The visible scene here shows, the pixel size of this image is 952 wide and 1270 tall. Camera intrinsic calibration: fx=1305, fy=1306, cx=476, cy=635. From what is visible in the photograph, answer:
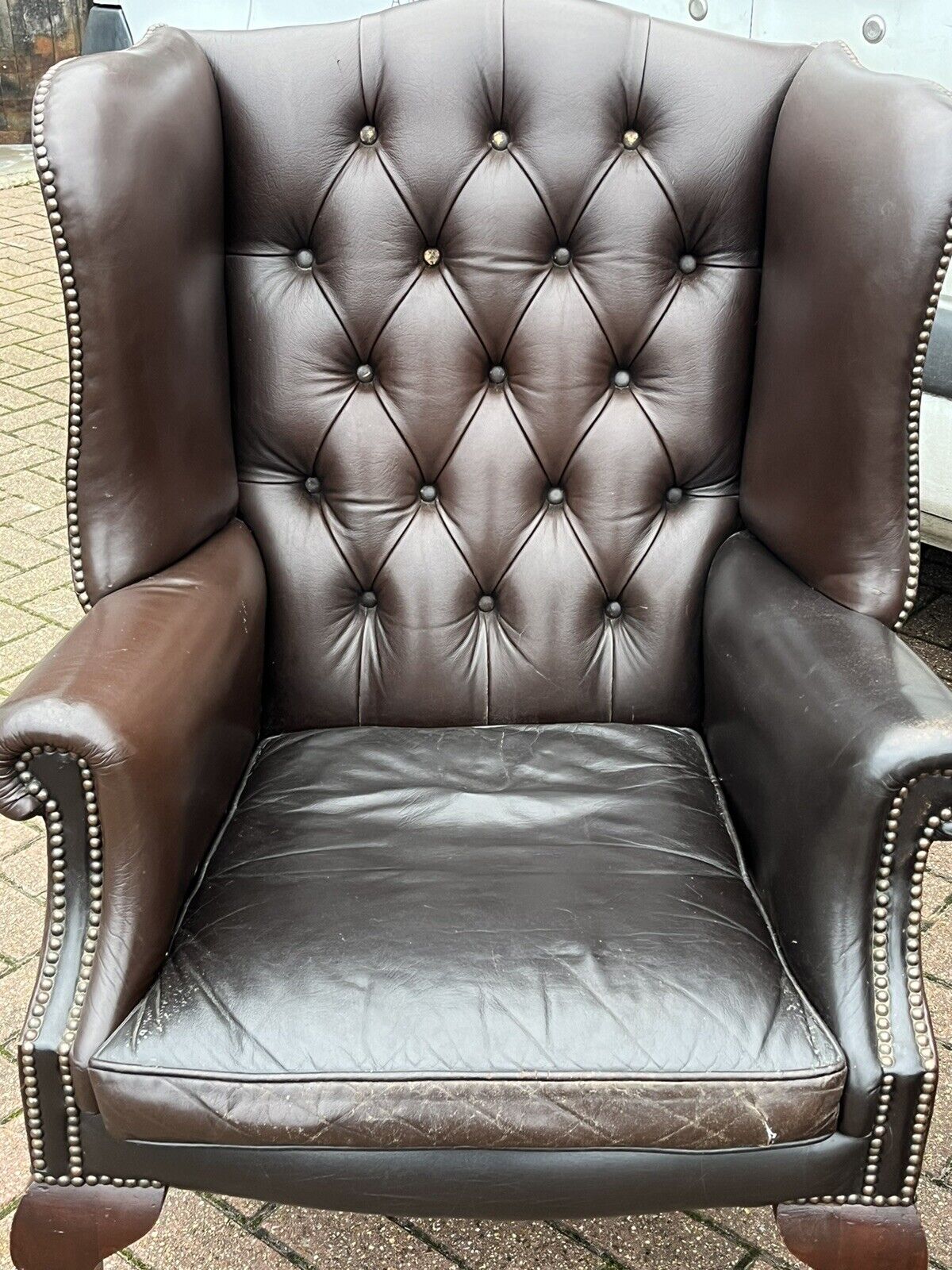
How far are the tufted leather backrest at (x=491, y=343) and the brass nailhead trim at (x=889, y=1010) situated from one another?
50 centimetres

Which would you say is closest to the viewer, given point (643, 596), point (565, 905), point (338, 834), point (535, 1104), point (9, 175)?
point (535, 1104)

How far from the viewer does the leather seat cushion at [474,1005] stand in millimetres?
1102

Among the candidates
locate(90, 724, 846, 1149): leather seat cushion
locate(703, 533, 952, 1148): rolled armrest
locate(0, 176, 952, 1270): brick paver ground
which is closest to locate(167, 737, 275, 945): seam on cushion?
locate(90, 724, 846, 1149): leather seat cushion

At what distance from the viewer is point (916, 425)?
1354mm

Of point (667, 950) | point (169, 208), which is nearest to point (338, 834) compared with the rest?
point (667, 950)

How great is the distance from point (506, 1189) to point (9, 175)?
5638mm

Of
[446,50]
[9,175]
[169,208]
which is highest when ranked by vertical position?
[446,50]

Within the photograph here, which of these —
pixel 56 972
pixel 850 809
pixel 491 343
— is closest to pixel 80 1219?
pixel 56 972

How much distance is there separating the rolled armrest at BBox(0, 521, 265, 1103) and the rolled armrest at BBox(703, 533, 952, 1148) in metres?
0.58

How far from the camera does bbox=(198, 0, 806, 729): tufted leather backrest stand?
1.55m

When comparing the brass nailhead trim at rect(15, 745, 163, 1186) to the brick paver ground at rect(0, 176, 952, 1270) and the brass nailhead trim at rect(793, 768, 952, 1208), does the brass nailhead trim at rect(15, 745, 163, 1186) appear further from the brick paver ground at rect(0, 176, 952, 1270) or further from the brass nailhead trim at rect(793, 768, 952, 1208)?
the brass nailhead trim at rect(793, 768, 952, 1208)

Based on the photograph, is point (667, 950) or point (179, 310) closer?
point (667, 950)

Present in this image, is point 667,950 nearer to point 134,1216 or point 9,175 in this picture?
point 134,1216

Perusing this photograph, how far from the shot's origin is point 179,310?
1.42 m
